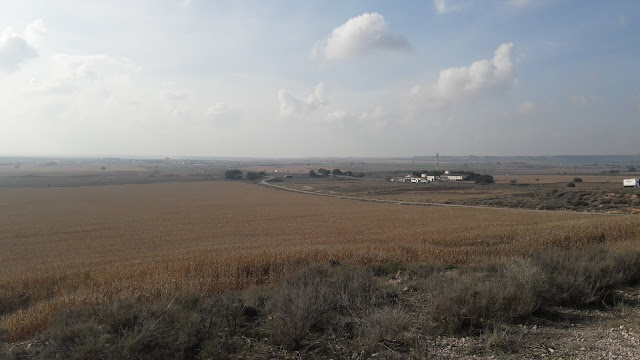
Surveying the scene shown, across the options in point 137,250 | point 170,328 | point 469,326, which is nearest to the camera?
point 170,328

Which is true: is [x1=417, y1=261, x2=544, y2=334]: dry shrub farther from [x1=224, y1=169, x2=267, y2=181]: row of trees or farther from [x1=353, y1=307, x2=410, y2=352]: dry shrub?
[x1=224, y1=169, x2=267, y2=181]: row of trees

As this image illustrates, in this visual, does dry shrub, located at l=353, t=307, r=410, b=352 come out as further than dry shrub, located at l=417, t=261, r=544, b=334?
No

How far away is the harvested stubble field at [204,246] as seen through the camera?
1255 centimetres

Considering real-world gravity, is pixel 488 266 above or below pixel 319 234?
above

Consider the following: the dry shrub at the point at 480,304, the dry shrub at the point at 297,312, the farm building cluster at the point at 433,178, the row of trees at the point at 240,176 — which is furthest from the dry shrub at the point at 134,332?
the row of trees at the point at 240,176

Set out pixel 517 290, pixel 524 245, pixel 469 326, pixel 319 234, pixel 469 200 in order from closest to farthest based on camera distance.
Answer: pixel 469 326
pixel 517 290
pixel 524 245
pixel 319 234
pixel 469 200

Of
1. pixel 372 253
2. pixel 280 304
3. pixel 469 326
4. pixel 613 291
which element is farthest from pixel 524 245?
pixel 280 304

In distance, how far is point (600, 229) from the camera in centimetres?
2158

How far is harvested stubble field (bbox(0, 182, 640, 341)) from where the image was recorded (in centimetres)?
1255

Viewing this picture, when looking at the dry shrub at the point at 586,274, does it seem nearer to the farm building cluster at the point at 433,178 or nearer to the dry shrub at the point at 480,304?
the dry shrub at the point at 480,304

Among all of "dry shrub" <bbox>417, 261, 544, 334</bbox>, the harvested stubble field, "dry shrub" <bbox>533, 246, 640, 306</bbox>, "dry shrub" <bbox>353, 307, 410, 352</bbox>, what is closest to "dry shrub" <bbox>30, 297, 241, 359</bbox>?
"dry shrub" <bbox>353, 307, 410, 352</bbox>

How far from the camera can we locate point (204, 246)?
1009 inches

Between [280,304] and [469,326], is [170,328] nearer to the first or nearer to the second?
[280,304]

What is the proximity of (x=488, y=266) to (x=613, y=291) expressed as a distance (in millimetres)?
3555
